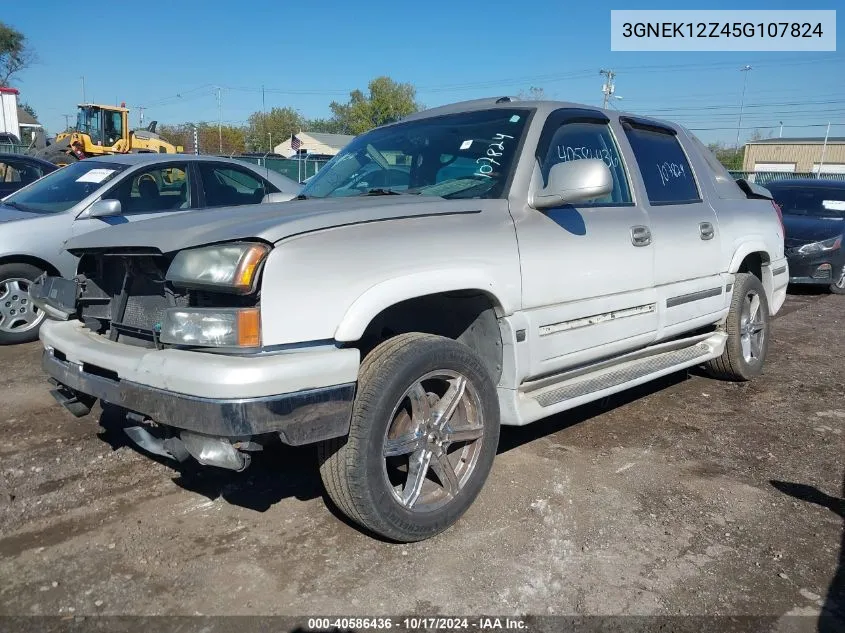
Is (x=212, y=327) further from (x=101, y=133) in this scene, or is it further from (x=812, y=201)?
(x=101, y=133)

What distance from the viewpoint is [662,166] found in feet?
14.8

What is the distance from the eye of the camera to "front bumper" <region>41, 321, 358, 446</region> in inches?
91.7

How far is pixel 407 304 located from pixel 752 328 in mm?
3408

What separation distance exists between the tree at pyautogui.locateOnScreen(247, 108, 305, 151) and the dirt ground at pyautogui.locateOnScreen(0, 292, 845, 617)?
81086 millimetres

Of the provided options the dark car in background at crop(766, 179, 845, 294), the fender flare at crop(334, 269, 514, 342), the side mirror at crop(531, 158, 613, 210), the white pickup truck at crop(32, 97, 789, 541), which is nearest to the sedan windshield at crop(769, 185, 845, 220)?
the dark car in background at crop(766, 179, 845, 294)

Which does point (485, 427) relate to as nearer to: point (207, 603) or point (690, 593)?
point (690, 593)

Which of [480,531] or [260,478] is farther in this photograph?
[260,478]

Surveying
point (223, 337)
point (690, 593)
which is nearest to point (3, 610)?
point (223, 337)

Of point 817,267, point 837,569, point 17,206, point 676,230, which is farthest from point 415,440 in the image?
point 817,267

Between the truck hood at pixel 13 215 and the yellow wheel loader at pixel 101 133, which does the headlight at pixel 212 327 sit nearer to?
Answer: the truck hood at pixel 13 215

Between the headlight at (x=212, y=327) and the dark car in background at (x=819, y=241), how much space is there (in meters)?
9.51

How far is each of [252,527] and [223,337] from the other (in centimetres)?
106

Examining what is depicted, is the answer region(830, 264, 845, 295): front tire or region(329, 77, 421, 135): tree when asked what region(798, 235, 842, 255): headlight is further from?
region(329, 77, 421, 135): tree

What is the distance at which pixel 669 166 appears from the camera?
459 centimetres
